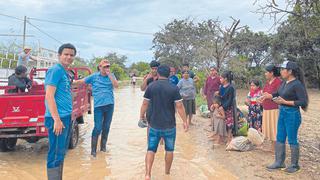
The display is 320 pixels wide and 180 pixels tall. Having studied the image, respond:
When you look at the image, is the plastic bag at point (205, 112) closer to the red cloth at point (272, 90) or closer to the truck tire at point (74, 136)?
the red cloth at point (272, 90)

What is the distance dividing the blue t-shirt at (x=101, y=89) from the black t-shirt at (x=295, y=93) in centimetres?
318

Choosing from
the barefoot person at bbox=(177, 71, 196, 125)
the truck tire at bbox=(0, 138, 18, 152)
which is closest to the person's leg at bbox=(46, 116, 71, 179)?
the truck tire at bbox=(0, 138, 18, 152)

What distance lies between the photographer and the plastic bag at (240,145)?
23.0 ft

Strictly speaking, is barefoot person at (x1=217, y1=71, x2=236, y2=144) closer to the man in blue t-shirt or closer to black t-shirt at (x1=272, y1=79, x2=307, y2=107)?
black t-shirt at (x1=272, y1=79, x2=307, y2=107)

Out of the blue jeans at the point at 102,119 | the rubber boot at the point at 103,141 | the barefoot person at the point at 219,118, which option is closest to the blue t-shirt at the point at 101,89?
the blue jeans at the point at 102,119

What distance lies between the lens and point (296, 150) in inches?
220

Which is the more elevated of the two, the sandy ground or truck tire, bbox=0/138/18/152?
truck tire, bbox=0/138/18/152

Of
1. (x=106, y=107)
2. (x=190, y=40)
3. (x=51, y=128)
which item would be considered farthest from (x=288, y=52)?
(x=51, y=128)

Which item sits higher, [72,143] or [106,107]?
[106,107]

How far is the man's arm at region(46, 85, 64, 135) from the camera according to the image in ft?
12.9

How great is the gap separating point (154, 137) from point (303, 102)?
7.69ft

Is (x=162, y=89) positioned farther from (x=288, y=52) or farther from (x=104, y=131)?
(x=288, y=52)

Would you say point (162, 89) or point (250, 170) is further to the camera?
point (250, 170)

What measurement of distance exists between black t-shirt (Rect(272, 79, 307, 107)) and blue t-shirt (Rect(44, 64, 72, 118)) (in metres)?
3.37
